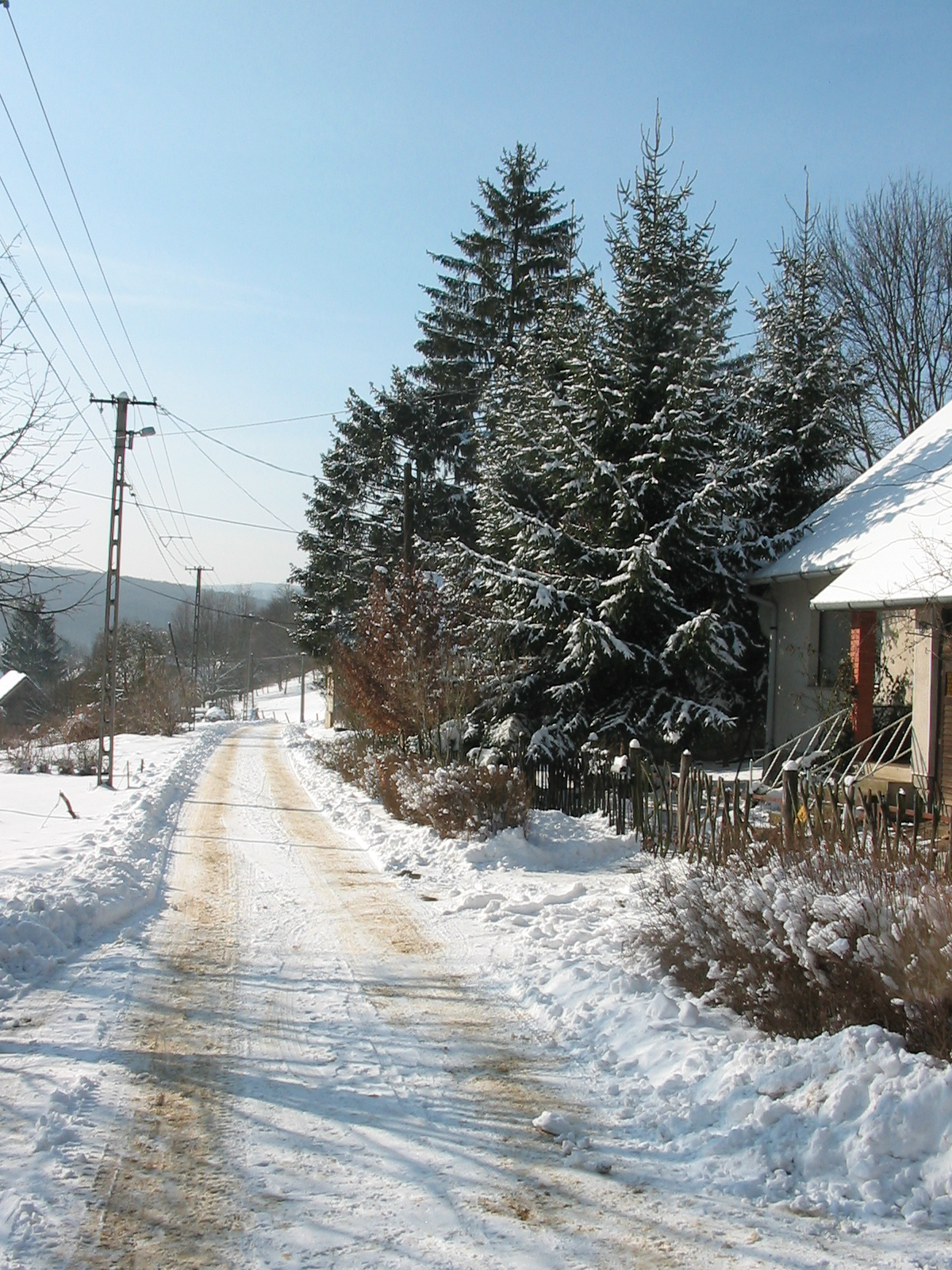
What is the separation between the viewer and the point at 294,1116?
173 inches

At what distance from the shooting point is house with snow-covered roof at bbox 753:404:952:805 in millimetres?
11641

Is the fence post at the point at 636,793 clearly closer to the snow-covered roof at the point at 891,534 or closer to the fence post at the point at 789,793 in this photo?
the fence post at the point at 789,793

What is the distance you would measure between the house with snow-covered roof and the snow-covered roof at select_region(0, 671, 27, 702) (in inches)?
1584

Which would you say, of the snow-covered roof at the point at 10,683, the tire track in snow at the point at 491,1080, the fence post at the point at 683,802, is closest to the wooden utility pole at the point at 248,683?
the snow-covered roof at the point at 10,683

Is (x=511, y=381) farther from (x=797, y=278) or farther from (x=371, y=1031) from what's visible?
(x=371, y=1031)

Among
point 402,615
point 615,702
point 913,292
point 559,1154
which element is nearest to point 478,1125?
point 559,1154

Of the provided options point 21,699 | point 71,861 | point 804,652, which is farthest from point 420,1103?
point 21,699

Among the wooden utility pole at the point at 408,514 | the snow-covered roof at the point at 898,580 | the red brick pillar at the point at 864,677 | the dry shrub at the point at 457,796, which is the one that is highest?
the wooden utility pole at the point at 408,514

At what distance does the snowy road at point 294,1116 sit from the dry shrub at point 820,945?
1297mm

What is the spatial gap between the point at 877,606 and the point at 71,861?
10.2 m

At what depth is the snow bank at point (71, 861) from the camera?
6.96 metres

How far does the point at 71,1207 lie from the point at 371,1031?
216 centimetres

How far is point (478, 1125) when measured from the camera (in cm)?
435

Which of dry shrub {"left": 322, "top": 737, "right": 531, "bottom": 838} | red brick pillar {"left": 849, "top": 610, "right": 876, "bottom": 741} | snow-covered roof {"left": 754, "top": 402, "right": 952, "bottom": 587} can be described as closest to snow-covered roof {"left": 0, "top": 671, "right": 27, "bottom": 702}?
dry shrub {"left": 322, "top": 737, "right": 531, "bottom": 838}
